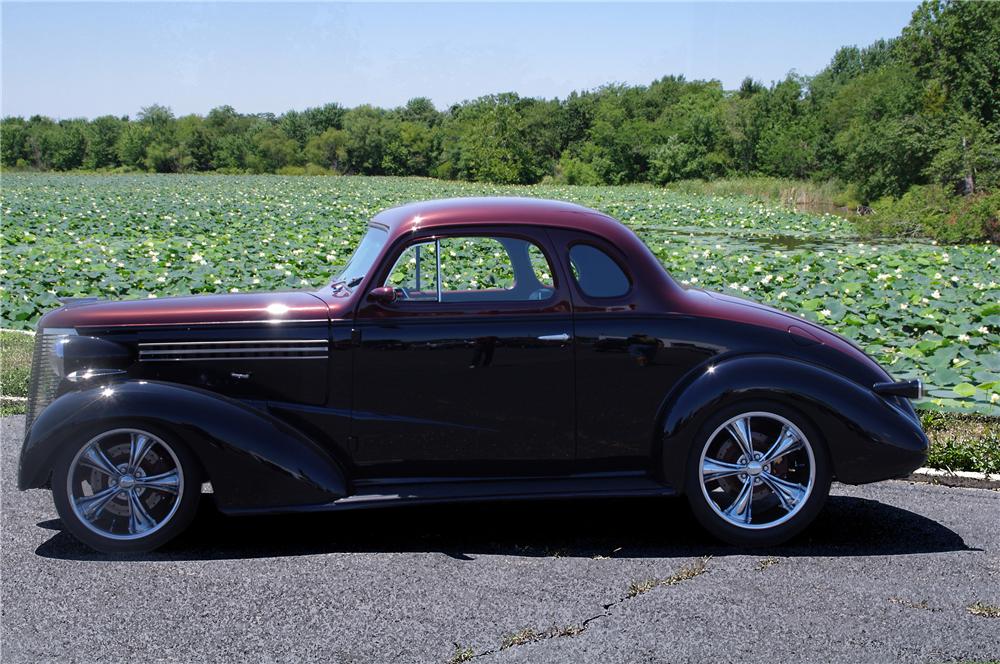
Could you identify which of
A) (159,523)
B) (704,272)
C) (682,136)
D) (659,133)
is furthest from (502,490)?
(659,133)

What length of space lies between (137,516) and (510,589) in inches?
77.2

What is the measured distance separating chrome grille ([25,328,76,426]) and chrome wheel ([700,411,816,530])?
3467 millimetres

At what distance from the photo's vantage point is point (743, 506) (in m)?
4.73

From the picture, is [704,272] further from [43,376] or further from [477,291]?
[43,376]

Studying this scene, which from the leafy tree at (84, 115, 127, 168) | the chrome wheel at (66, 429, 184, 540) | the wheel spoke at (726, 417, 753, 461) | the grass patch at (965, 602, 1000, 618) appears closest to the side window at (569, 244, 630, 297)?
the wheel spoke at (726, 417, 753, 461)

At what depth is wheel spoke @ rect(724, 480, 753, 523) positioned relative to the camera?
4.73 m

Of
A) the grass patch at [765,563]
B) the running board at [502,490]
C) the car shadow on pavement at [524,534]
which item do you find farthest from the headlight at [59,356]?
the grass patch at [765,563]

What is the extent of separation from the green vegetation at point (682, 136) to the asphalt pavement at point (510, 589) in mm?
26157

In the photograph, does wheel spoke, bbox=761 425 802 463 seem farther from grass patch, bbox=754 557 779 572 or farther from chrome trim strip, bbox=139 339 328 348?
chrome trim strip, bbox=139 339 328 348

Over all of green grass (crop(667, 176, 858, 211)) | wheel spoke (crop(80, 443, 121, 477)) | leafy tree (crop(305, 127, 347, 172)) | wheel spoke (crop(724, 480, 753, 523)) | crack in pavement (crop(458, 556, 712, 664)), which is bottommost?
crack in pavement (crop(458, 556, 712, 664))

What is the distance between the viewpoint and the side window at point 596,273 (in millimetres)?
4797

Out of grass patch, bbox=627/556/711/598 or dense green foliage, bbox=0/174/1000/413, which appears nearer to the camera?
grass patch, bbox=627/556/711/598

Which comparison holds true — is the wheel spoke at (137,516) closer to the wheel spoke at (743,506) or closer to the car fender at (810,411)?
the car fender at (810,411)

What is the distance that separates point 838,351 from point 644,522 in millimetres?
1427
